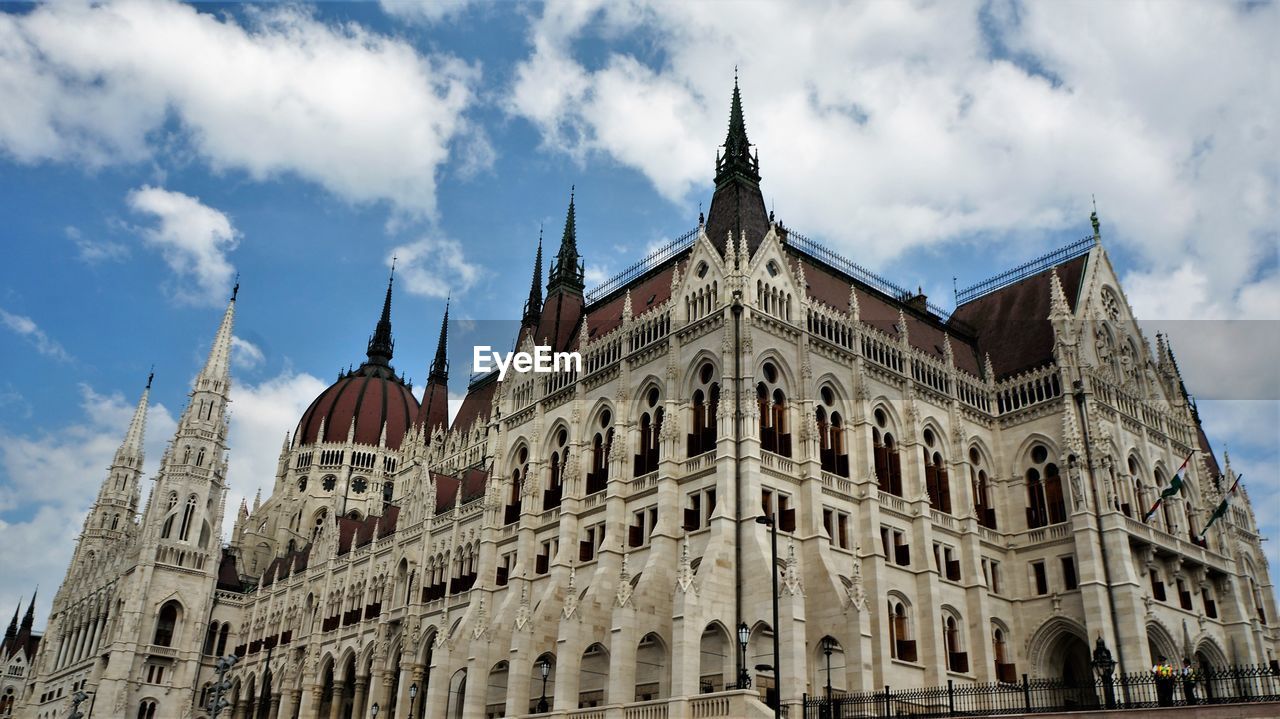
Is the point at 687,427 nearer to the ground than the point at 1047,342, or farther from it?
nearer to the ground

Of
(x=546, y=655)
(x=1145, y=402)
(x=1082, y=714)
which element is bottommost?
(x=1082, y=714)

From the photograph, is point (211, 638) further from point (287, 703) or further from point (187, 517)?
point (287, 703)

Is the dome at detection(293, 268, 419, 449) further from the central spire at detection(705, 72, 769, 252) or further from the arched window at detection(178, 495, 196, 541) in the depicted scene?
the central spire at detection(705, 72, 769, 252)

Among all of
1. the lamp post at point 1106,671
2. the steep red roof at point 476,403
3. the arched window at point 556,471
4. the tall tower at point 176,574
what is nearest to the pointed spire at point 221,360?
the tall tower at point 176,574

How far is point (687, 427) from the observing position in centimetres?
4500

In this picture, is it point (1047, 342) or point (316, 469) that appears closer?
point (1047, 342)

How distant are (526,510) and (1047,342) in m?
28.9

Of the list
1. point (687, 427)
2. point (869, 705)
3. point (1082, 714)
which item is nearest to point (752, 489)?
point (687, 427)

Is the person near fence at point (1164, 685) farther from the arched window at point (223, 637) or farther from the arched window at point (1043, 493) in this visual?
the arched window at point (223, 637)

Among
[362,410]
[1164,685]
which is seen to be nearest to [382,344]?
[362,410]

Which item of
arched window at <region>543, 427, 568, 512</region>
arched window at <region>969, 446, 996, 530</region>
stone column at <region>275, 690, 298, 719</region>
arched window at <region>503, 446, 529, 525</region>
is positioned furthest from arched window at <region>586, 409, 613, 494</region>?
stone column at <region>275, 690, 298, 719</region>

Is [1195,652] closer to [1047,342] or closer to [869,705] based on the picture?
[1047,342]

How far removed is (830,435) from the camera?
152 ft

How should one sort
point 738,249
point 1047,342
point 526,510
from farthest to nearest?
point 1047,342, point 526,510, point 738,249
